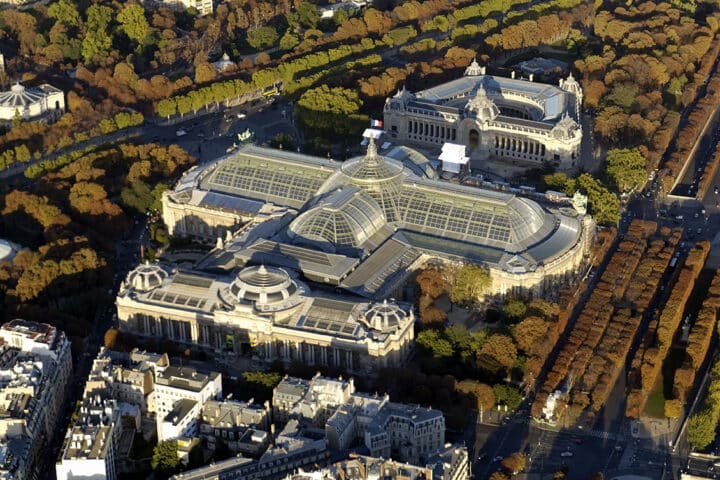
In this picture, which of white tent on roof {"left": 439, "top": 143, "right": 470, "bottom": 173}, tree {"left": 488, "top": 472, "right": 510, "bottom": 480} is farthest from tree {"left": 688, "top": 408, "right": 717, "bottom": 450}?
white tent on roof {"left": 439, "top": 143, "right": 470, "bottom": 173}

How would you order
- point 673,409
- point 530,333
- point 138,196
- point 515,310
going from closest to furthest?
point 673,409, point 530,333, point 515,310, point 138,196

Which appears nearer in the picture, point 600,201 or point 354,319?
point 354,319

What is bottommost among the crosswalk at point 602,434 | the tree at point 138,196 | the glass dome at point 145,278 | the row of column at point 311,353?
the tree at point 138,196

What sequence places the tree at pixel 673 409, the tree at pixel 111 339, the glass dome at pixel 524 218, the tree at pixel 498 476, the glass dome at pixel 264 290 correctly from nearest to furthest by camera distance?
the tree at pixel 498 476 → the tree at pixel 673 409 → the tree at pixel 111 339 → the glass dome at pixel 264 290 → the glass dome at pixel 524 218

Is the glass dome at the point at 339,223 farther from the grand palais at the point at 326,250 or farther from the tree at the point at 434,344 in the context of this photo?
the tree at the point at 434,344

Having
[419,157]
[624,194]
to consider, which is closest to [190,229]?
[419,157]

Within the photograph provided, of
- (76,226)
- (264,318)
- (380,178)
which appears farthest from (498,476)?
(76,226)

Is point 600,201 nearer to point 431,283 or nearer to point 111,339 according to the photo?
point 431,283

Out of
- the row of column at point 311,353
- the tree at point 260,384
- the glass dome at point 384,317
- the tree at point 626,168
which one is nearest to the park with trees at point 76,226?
the tree at point 260,384
